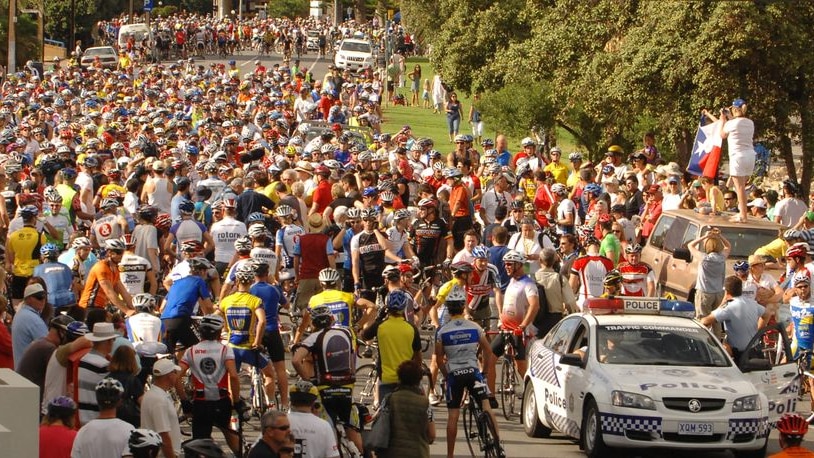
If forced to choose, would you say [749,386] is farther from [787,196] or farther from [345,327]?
[787,196]

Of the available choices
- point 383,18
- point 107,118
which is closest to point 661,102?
point 107,118

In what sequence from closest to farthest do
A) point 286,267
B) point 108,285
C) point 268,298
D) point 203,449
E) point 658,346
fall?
point 203,449
point 658,346
point 268,298
point 108,285
point 286,267

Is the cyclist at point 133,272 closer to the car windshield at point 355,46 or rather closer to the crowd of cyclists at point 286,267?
the crowd of cyclists at point 286,267

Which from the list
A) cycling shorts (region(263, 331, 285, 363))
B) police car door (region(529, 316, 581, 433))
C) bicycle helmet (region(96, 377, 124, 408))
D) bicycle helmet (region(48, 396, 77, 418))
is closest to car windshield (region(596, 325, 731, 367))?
police car door (region(529, 316, 581, 433))

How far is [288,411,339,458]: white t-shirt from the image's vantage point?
11.2 m

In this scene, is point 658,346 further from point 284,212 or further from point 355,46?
point 355,46

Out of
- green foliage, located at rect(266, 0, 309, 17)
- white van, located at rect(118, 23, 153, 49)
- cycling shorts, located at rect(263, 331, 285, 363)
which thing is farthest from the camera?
green foliage, located at rect(266, 0, 309, 17)

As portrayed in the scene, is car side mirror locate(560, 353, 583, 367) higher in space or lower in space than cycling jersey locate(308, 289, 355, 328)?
lower

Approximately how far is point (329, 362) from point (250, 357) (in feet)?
5.62

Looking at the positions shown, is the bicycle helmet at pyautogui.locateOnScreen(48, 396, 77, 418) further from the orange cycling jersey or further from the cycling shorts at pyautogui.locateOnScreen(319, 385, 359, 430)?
the orange cycling jersey

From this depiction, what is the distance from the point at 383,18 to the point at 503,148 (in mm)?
76279

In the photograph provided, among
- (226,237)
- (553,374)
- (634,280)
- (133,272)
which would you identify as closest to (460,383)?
(553,374)

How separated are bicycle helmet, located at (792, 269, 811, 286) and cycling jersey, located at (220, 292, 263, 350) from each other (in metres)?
6.34

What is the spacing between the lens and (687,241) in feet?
69.7
